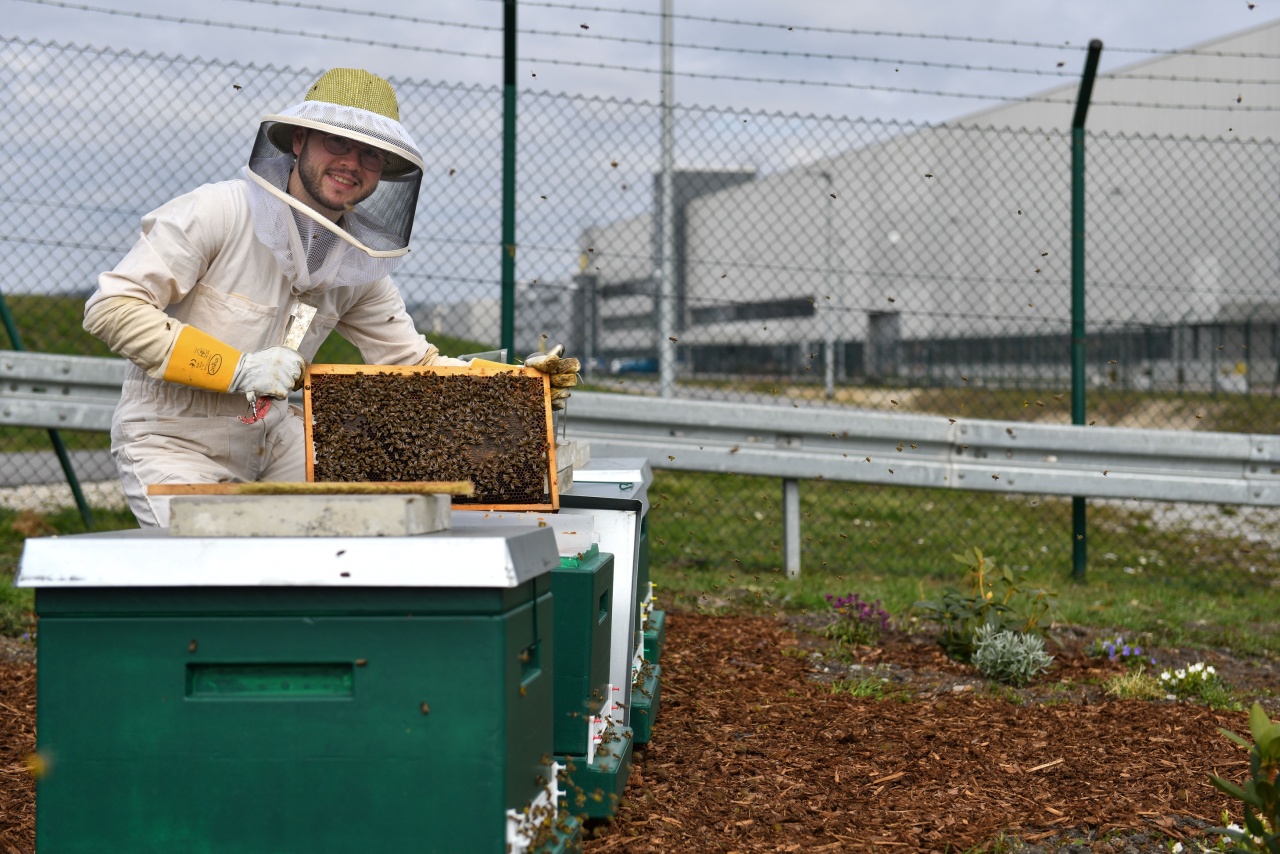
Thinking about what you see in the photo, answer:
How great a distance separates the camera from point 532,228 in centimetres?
593

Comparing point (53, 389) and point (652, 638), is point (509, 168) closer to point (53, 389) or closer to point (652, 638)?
point (53, 389)

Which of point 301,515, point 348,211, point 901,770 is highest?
point 348,211

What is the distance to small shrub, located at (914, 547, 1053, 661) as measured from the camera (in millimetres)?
4375

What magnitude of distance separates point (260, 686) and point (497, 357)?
62.7 inches

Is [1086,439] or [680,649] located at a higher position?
[1086,439]

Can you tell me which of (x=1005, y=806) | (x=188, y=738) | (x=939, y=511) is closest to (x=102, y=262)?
(x=188, y=738)

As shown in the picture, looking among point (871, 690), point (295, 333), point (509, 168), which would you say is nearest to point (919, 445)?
point (871, 690)

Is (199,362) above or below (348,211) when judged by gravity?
below

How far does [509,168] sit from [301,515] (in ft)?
14.1

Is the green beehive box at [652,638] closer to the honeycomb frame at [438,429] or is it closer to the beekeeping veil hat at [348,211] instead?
the honeycomb frame at [438,429]

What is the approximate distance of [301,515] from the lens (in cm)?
185

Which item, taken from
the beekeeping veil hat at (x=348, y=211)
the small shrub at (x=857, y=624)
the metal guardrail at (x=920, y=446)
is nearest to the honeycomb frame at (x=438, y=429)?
the beekeeping veil hat at (x=348, y=211)

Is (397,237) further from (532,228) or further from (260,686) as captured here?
(532,228)

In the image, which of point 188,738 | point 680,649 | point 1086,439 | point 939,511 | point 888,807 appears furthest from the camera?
point 939,511
